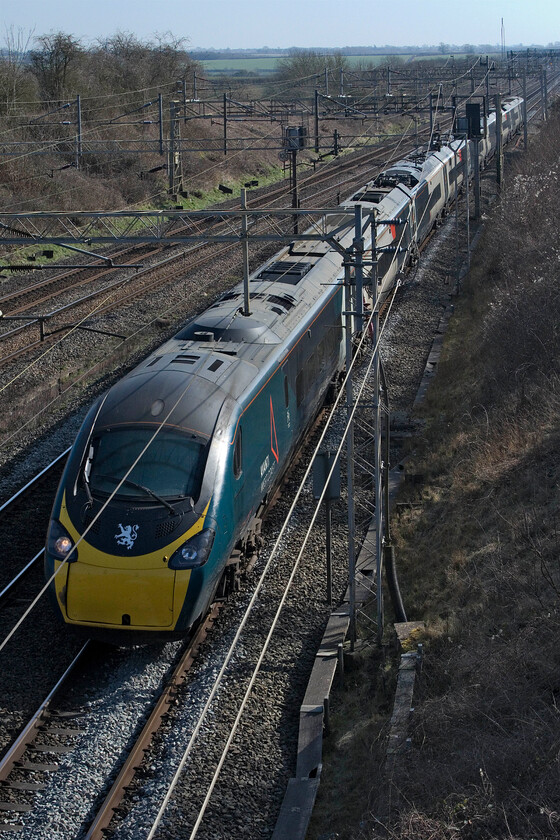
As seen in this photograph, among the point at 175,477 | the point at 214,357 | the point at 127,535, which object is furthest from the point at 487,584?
the point at 127,535

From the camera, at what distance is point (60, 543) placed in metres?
10.2

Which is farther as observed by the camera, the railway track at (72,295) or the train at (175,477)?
the railway track at (72,295)

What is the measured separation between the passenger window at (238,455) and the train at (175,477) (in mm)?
23

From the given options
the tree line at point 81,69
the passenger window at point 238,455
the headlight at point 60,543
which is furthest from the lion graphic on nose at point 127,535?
the tree line at point 81,69

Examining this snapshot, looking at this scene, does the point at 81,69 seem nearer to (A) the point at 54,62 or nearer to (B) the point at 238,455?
(A) the point at 54,62

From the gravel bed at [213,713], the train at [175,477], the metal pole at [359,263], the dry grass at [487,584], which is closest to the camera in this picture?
the dry grass at [487,584]

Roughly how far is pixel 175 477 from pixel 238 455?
99 cm

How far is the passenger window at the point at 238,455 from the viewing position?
35.9ft

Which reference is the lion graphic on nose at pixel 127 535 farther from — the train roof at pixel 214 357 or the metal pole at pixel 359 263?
the metal pole at pixel 359 263

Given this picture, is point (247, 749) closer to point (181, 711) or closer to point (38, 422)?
point (181, 711)

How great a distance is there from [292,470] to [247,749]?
6380mm

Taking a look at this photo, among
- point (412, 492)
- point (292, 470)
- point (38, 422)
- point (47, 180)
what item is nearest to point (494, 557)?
point (412, 492)

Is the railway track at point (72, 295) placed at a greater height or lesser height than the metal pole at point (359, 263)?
lesser

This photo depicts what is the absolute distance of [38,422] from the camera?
685 inches
